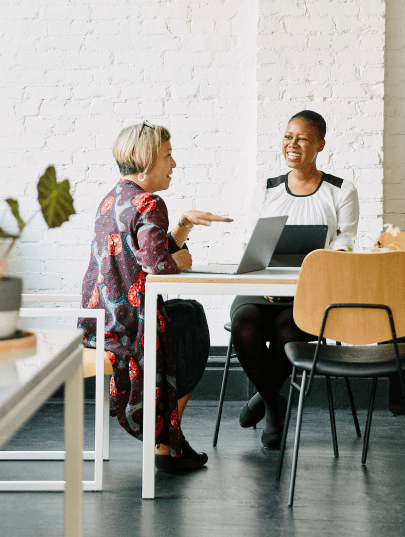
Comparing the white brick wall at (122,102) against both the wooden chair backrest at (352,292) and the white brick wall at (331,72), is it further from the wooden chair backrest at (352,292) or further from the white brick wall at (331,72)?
the wooden chair backrest at (352,292)

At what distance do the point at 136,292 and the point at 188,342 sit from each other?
0.27 meters

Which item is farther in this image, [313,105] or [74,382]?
[313,105]

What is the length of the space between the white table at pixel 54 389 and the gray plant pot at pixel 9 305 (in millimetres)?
44

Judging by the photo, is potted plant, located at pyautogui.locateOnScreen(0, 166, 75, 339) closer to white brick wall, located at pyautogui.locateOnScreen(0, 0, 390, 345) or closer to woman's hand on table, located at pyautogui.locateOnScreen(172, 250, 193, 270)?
woman's hand on table, located at pyautogui.locateOnScreen(172, 250, 193, 270)

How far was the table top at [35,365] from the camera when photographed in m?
0.58

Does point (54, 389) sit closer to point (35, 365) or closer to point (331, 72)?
point (35, 365)

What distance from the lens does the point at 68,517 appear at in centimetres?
98

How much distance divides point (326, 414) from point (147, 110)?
5.61 feet

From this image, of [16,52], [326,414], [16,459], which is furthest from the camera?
[16,52]

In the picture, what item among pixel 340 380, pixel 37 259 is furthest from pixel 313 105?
pixel 37 259

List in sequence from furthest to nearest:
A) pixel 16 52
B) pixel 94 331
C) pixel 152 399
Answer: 1. pixel 16 52
2. pixel 94 331
3. pixel 152 399

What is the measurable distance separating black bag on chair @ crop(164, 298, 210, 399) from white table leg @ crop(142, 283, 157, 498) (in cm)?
24

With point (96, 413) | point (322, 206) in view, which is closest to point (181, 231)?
point (96, 413)

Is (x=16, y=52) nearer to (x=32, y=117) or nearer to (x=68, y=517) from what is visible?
(x=32, y=117)
